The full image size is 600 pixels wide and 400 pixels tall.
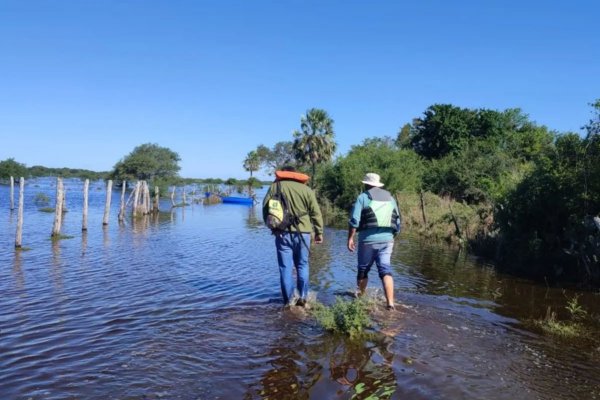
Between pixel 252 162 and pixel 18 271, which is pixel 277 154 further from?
pixel 18 271

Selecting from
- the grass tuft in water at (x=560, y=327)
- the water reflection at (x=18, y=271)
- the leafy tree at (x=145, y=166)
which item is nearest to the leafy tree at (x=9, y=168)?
the leafy tree at (x=145, y=166)

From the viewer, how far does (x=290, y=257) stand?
21.6ft

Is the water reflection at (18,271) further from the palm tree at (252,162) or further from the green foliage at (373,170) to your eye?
the palm tree at (252,162)

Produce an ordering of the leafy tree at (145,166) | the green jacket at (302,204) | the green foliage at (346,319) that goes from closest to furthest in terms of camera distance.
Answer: the green foliage at (346,319) → the green jacket at (302,204) → the leafy tree at (145,166)

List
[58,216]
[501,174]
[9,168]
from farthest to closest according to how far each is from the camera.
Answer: [9,168] → [501,174] → [58,216]

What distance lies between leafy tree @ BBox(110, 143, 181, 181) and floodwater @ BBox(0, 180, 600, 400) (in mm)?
58190

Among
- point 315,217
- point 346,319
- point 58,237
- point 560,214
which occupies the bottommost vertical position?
point 58,237

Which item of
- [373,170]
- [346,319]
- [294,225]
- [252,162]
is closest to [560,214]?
[294,225]

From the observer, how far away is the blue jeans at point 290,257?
21.4 ft

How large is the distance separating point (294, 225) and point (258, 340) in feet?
5.84

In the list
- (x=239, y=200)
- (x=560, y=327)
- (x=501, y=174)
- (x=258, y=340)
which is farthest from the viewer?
(x=239, y=200)

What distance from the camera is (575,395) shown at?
4070 mm

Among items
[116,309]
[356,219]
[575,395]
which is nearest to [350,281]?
[356,219]

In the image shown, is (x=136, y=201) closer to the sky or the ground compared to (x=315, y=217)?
closer to the ground
